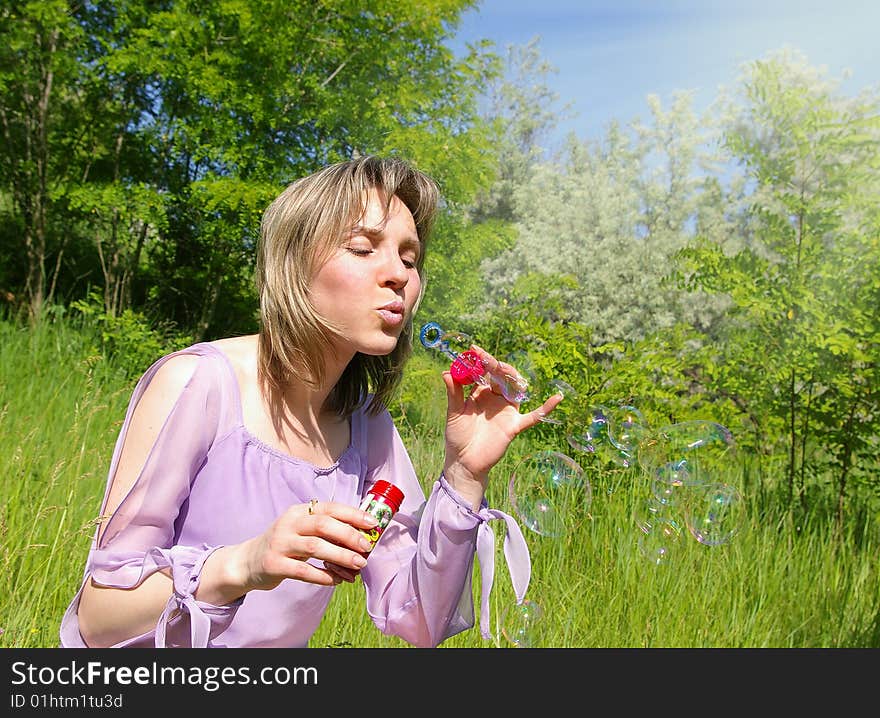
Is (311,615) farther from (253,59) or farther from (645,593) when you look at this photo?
(253,59)

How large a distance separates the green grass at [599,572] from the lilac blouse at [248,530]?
98 centimetres

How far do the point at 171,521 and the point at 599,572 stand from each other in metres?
1.99

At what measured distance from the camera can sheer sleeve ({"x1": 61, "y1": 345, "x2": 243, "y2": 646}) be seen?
1.28 m

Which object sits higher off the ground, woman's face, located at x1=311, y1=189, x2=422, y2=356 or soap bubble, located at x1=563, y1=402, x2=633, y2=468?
woman's face, located at x1=311, y1=189, x2=422, y2=356

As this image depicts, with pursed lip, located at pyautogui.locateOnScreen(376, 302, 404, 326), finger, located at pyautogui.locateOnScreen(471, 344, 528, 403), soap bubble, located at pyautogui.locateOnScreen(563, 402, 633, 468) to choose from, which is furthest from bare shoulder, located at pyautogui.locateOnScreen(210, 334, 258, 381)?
soap bubble, located at pyautogui.locateOnScreen(563, 402, 633, 468)

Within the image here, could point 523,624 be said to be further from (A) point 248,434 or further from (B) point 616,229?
(B) point 616,229

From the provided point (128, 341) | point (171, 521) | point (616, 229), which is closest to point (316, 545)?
point (171, 521)

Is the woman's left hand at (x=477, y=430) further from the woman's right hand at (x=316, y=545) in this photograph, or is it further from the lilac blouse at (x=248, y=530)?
the woman's right hand at (x=316, y=545)

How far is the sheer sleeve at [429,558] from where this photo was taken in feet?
5.03

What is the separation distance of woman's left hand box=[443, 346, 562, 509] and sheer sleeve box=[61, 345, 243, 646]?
16.9 inches

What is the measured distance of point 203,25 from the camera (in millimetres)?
5902

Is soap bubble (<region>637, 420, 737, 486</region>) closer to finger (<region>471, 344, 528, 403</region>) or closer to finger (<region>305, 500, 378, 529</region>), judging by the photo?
finger (<region>471, 344, 528, 403</region>)

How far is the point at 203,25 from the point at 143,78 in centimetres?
93

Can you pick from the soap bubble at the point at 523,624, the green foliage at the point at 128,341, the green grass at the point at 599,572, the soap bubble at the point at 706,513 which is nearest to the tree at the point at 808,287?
the green grass at the point at 599,572
